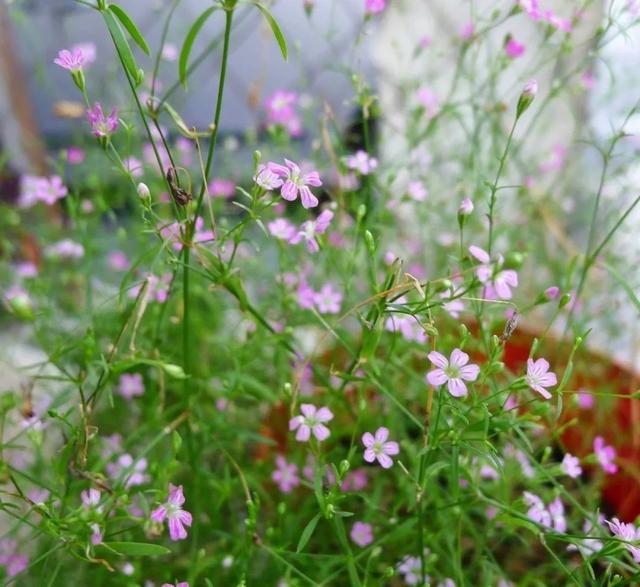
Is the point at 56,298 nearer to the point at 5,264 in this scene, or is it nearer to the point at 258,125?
the point at 5,264

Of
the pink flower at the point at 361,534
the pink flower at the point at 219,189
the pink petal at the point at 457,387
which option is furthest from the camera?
the pink flower at the point at 219,189

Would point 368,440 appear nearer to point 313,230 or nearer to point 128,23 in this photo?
point 313,230

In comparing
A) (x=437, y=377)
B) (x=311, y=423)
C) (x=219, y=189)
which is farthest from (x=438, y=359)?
(x=219, y=189)

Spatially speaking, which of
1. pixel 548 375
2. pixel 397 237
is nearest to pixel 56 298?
pixel 397 237

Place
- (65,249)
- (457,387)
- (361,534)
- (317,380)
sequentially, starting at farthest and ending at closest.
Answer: (65,249) < (317,380) < (361,534) < (457,387)

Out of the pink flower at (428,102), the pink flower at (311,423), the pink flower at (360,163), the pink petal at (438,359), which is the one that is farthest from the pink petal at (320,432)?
the pink flower at (428,102)

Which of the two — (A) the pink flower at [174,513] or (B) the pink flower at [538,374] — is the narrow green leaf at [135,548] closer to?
(A) the pink flower at [174,513]
